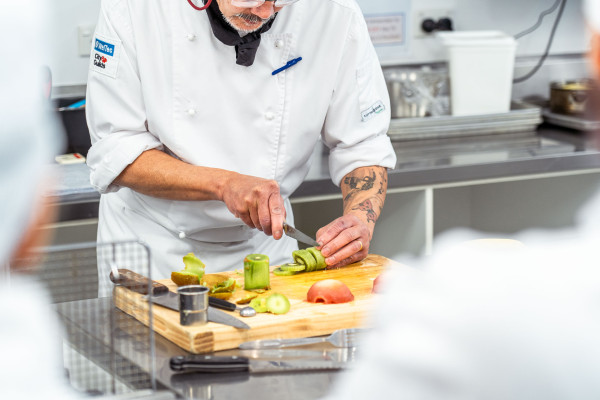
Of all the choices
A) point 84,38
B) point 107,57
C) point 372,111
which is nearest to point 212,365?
point 107,57

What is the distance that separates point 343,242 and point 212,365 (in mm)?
655

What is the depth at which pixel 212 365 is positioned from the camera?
141 centimetres

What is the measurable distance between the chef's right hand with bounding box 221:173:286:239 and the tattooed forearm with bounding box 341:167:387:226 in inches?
12.6

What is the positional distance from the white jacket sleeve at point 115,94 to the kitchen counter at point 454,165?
0.48 m

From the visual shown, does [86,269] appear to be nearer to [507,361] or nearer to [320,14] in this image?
[320,14]

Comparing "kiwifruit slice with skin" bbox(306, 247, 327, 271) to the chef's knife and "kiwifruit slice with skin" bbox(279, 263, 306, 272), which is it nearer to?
"kiwifruit slice with skin" bbox(279, 263, 306, 272)

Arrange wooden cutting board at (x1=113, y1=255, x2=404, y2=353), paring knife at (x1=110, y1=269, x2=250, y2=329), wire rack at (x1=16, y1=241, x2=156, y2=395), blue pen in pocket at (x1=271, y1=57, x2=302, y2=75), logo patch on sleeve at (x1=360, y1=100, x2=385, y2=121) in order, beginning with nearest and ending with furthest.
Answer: wire rack at (x1=16, y1=241, x2=156, y2=395)
wooden cutting board at (x1=113, y1=255, x2=404, y2=353)
paring knife at (x1=110, y1=269, x2=250, y2=329)
blue pen in pocket at (x1=271, y1=57, x2=302, y2=75)
logo patch on sleeve at (x1=360, y1=100, x2=385, y2=121)

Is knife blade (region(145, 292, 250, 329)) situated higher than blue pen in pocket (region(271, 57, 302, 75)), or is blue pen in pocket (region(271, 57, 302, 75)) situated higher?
blue pen in pocket (region(271, 57, 302, 75))

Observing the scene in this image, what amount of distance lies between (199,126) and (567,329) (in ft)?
4.82

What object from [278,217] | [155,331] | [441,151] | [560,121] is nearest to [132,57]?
[278,217]

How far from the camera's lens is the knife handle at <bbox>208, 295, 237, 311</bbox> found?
5.41ft

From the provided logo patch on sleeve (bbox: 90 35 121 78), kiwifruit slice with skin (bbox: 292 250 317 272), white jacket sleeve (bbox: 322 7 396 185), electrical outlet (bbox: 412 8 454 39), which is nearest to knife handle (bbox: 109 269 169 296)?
kiwifruit slice with skin (bbox: 292 250 317 272)

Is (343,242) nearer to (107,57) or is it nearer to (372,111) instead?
(372,111)

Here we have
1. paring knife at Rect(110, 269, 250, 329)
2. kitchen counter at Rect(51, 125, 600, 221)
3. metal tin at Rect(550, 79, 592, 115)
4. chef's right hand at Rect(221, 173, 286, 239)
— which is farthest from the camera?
metal tin at Rect(550, 79, 592, 115)
